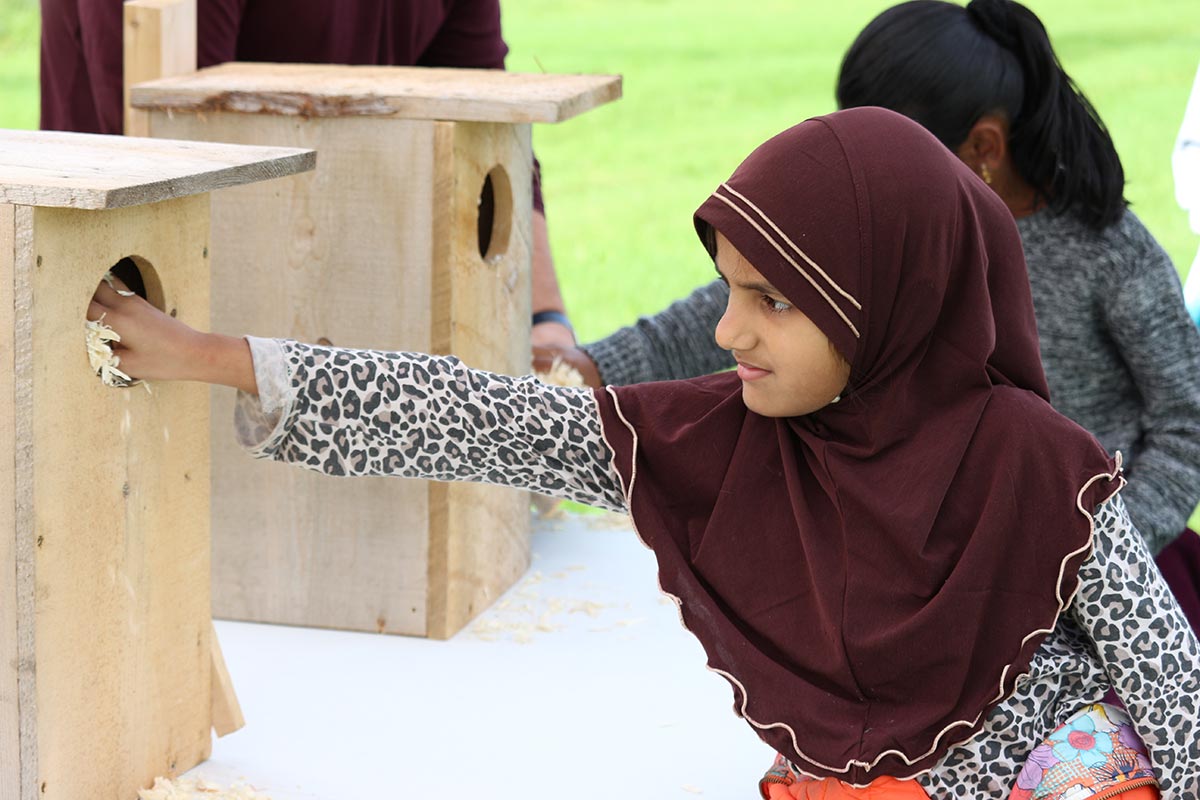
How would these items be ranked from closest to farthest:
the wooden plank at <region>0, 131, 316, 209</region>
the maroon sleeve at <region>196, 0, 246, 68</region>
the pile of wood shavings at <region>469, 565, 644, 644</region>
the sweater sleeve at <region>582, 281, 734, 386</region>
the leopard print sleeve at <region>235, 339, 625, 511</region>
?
the wooden plank at <region>0, 131, 316, 209</region> → the leopard print sleeve at <region>235, 339, 625, 511</region> → the pile of wood shavings at <region>469, 565, 644, 644</region> → the maroon sleeve at <region>196, 0, 246, 68</region> → the sweater sleeve at <region>582, 281, 734, 386</region>

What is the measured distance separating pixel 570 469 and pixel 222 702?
2.07 ft

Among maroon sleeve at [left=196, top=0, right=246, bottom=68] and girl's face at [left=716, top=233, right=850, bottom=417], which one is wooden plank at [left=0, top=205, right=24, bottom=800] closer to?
girl's face at [left=716, top=233, right=850, bottom=417]

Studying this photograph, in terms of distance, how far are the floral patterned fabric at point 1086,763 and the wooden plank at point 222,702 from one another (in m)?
1.05

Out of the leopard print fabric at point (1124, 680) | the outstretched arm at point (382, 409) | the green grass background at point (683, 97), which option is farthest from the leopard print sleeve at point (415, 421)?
the green grass background at point (683, 97)

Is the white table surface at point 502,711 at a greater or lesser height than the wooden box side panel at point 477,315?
lesser

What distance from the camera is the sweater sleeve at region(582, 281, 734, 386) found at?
2.91 m

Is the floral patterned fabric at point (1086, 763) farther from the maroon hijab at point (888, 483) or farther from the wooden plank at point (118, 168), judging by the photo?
the wooden plank at point (118, 168)

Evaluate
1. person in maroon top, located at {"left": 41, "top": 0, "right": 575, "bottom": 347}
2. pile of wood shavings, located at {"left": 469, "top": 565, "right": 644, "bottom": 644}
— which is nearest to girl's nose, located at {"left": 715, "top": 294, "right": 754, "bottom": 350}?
pile of wood shavings, located at {"left": 469, "top": 565, "right": 644, "bottom": 644}

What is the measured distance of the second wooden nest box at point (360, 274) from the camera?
8.02 ft

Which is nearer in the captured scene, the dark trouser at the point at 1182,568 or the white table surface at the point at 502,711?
the white table surface at the point at 502,711

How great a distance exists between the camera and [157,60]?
2.56 metres

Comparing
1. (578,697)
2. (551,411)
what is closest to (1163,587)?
(551,411)

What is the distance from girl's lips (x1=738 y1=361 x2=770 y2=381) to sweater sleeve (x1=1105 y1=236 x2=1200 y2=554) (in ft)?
2.90

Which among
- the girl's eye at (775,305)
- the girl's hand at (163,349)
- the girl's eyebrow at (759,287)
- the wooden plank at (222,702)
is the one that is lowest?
the wooden plank at (222,702)
